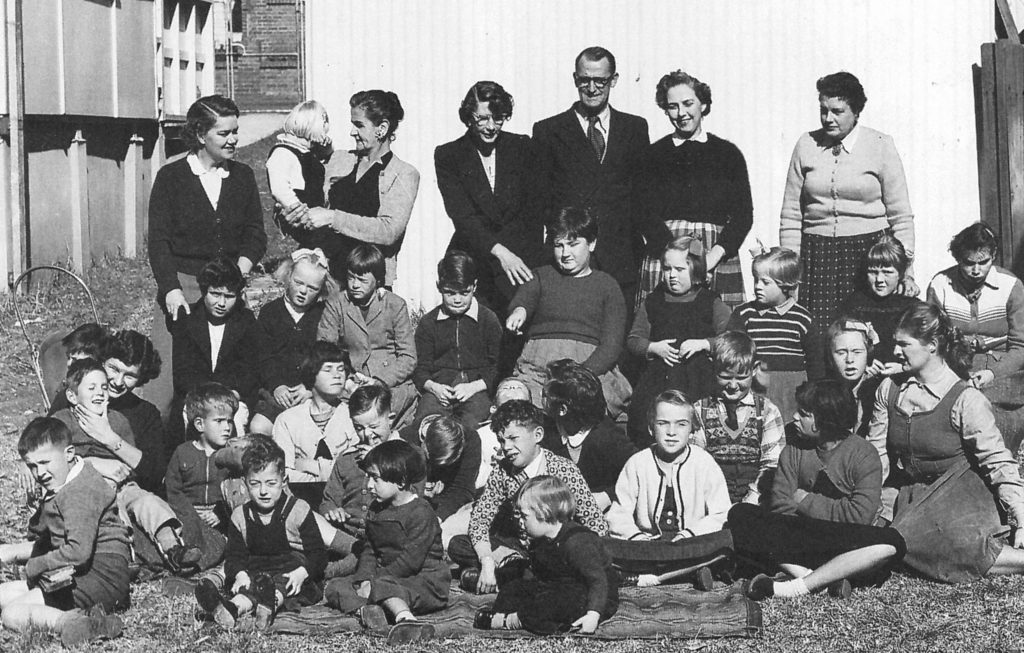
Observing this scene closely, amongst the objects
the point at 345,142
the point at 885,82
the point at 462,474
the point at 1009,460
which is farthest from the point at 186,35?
the point at 1009,460

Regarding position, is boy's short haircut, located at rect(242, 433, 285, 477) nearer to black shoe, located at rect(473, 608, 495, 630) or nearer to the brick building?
black shoe, located at rect(473, 608, 495, 630)

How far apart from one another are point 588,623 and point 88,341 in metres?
2.74

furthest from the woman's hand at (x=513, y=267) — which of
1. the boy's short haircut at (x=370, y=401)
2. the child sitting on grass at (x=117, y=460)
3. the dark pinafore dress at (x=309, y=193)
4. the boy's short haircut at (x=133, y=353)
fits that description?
the child sitting on grass at (x=117, y=460)

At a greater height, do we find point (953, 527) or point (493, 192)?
point (493, 192)

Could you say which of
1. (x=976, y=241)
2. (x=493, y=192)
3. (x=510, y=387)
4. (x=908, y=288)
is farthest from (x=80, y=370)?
(x=976, y=241)

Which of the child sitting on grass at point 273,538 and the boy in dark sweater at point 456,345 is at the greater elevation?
the boy in dark sweater at point 456,345

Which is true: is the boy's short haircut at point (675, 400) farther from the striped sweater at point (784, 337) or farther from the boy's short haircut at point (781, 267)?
the boy's short haircut at point (781, 267)

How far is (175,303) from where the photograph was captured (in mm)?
6840

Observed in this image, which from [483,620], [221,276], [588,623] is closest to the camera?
[588,623]

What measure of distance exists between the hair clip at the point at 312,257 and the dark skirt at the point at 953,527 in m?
2.92

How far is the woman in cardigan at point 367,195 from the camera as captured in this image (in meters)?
7.10

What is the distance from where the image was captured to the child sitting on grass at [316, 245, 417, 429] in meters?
6.84

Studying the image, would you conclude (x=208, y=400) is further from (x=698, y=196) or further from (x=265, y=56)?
(x=265, y=56)

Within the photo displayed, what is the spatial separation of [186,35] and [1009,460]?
14.5 meters
